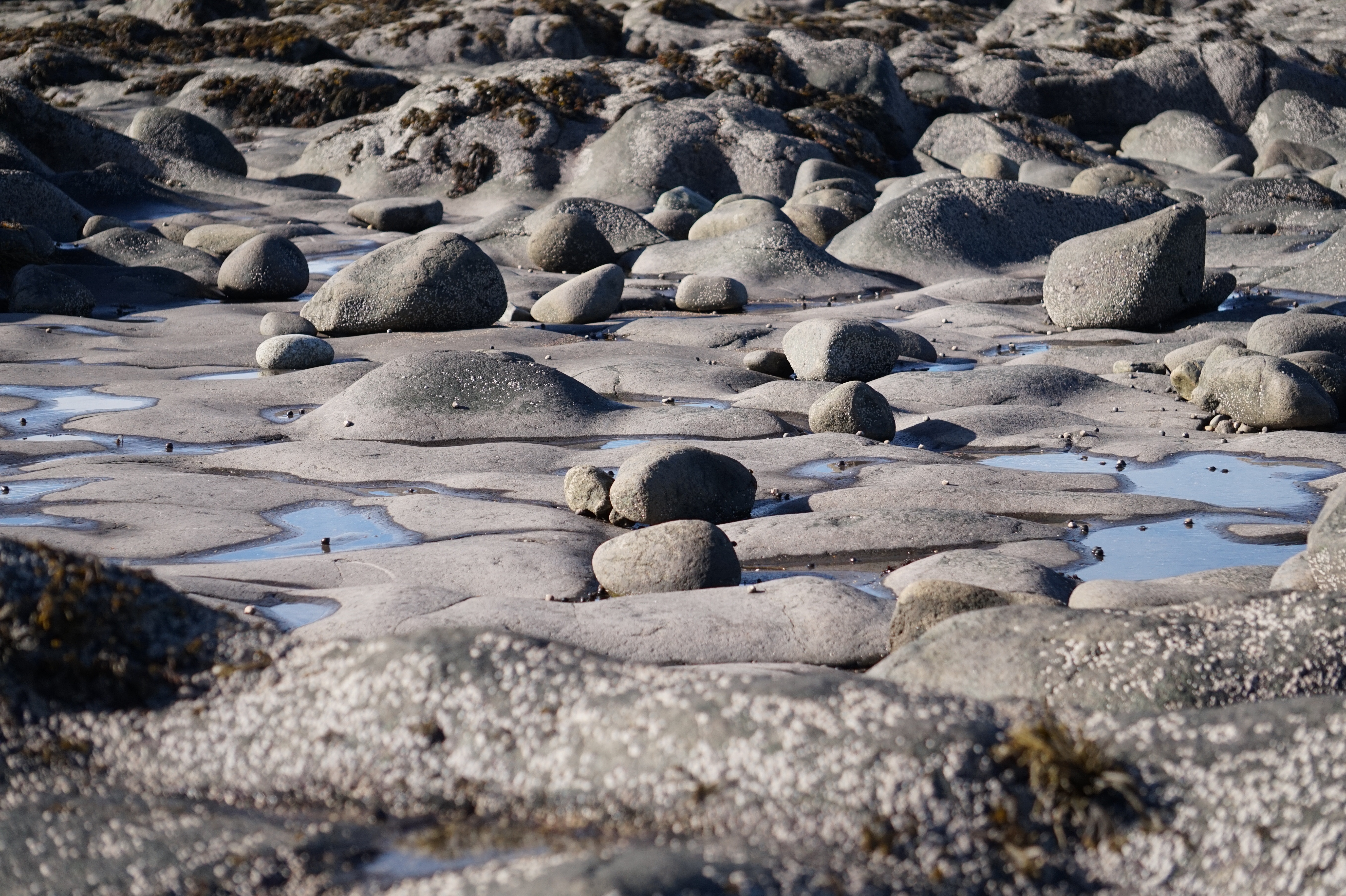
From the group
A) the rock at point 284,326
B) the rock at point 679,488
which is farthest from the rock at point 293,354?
the rock at point 679,488

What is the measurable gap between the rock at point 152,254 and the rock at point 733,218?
490cm

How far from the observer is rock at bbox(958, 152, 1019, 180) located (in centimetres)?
1759

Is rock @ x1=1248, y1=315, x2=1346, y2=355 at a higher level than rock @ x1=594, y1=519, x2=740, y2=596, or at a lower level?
lower

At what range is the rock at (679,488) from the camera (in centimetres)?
495

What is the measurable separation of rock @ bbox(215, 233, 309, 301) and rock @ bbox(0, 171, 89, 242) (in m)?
2.86

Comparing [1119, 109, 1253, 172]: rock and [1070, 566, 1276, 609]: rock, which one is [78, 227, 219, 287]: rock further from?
[1119, 109, 1253, 172]: rock

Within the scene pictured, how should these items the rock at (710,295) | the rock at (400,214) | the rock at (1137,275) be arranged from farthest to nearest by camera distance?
1. the rock at (400,214)
2. the rock at (710,295)
3. the rock at (1137,275)

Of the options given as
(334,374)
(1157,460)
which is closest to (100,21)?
(334,374)

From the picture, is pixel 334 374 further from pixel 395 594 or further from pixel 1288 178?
pixel 1288 178

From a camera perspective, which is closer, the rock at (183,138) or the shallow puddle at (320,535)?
the shallow puddle at (320,535)

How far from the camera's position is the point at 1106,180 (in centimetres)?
1599

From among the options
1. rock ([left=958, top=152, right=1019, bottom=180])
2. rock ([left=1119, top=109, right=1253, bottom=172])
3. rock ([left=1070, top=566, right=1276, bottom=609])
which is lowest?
rock ([left=1119, top=109, right=1253, bottom=172])

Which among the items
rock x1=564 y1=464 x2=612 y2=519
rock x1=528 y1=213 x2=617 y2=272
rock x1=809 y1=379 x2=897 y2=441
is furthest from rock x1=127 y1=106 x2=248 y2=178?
rock x1=564 y1=464 x2=612 y2=519

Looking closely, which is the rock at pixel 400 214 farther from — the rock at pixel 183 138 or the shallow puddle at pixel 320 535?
the shallow puddle at pixel 320 535
